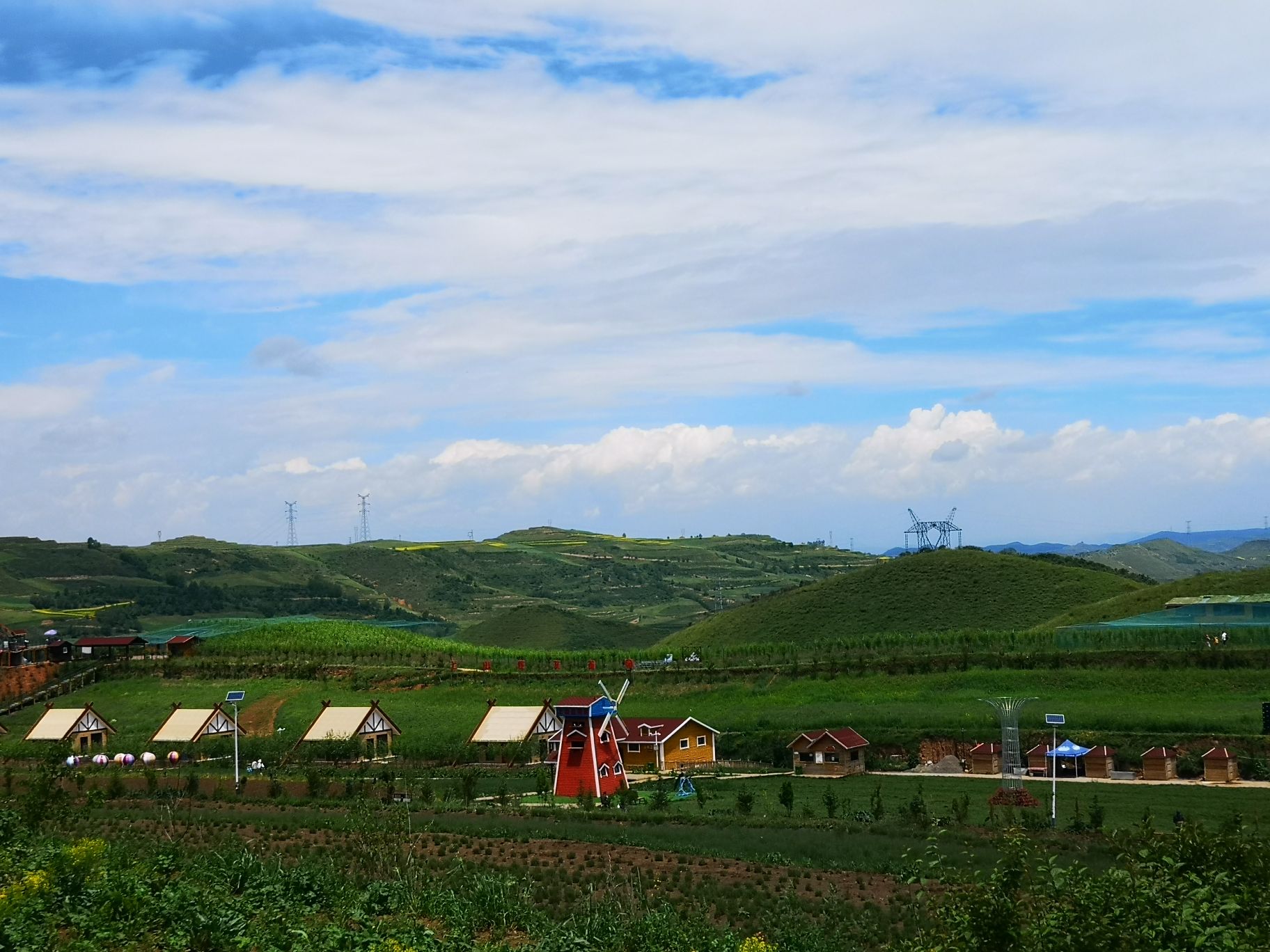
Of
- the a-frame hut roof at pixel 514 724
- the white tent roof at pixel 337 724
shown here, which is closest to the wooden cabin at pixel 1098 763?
the a-frame hut roof at pixel 514 724

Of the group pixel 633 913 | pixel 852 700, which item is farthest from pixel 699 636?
pixel 633 913

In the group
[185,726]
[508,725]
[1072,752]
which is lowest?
[1072,752]

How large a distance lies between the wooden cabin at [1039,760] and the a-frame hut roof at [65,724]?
44.9 m

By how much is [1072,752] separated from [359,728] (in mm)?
32226

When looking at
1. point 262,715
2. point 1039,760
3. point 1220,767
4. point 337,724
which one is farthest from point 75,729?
point 1220,767

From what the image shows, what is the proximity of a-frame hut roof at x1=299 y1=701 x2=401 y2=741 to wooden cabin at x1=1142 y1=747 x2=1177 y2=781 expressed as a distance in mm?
34337

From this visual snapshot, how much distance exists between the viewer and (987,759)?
175ft

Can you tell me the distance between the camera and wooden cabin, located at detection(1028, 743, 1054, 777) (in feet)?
170

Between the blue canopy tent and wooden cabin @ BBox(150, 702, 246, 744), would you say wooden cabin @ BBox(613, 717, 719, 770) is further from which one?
wooden cabin @ BBox(150, 702, 246, 744)

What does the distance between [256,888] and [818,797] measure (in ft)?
80.3

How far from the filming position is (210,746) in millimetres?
62344

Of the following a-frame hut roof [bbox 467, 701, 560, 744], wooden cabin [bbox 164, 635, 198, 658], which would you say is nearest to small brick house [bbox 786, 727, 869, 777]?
a-frame hut roof [bbox 467, 701, 560, 744]

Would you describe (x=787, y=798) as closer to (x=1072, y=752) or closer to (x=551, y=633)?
(x=1072, y=752)

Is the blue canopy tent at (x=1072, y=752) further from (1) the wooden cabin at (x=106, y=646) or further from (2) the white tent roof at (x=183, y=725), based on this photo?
(1) the wooden cabin at (x=106, y=646)
